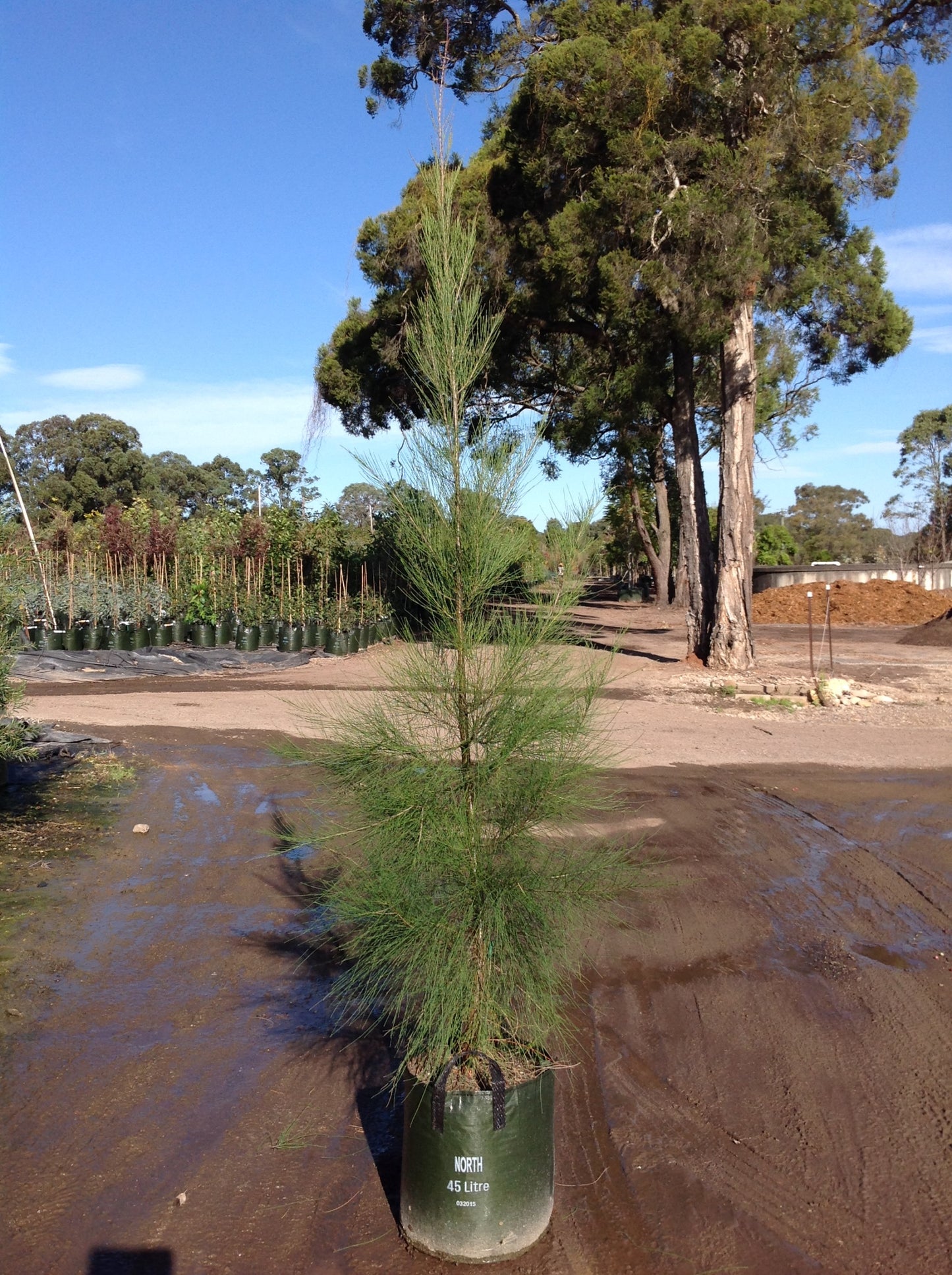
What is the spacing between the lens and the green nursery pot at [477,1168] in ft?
9.06

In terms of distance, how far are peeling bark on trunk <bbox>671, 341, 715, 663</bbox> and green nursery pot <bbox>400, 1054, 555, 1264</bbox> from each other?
1441 centimetres

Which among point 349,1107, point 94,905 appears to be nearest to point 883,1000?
point 349,1107

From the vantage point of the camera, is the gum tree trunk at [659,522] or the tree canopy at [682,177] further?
the gum tree trunk at [659,522]

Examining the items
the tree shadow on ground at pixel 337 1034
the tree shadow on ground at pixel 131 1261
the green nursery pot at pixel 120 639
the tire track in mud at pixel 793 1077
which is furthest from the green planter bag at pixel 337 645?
the tree shadow on ground at pixel 131 1261

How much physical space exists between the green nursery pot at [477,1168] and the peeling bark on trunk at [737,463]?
45.6 feet

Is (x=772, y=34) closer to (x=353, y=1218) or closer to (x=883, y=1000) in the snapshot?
(x=883, y=1000)

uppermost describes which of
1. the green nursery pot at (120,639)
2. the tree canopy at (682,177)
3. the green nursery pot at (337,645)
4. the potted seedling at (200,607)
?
the tree canopy at (682,177)

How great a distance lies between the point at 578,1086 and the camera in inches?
154

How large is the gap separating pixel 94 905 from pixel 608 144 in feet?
44.1

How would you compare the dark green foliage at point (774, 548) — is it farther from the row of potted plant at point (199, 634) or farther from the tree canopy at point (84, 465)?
the row of potted plant at point (199, 634)

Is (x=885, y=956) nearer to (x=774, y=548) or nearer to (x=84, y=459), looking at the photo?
(x=774, y=548)

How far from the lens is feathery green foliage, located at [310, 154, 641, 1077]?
3002 millimetres

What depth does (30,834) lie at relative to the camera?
714 centimetres

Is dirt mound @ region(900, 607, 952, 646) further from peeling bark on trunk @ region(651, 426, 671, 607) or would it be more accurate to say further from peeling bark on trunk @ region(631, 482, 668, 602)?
peeling bark on trunk @ region(631, 482, 668, 602)
